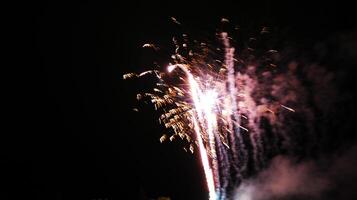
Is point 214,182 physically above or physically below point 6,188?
below

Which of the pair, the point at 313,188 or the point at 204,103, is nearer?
the point at 204,103

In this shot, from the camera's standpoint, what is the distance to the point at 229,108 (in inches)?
563

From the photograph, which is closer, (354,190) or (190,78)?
(190,78)

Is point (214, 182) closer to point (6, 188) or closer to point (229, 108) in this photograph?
point (229, 108)

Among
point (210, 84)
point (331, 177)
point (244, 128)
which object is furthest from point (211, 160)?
point (331, 177)

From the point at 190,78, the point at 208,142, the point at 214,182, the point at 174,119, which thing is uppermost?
the point at 190,78

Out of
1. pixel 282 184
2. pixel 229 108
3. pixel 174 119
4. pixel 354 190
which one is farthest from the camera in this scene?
pixel 282 184

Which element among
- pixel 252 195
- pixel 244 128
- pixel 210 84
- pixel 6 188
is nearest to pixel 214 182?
pixel 244 128

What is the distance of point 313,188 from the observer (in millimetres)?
20375

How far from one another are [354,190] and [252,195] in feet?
14.0

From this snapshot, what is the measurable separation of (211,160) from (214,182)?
2.45 feet

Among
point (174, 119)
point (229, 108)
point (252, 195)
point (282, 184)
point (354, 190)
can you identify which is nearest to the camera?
point (229, 108)

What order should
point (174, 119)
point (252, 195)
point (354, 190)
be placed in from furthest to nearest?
1. point (252, 195)
2. point (354, 190)
3. point (174, 119)

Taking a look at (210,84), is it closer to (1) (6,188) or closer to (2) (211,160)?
(2) (211,160)
